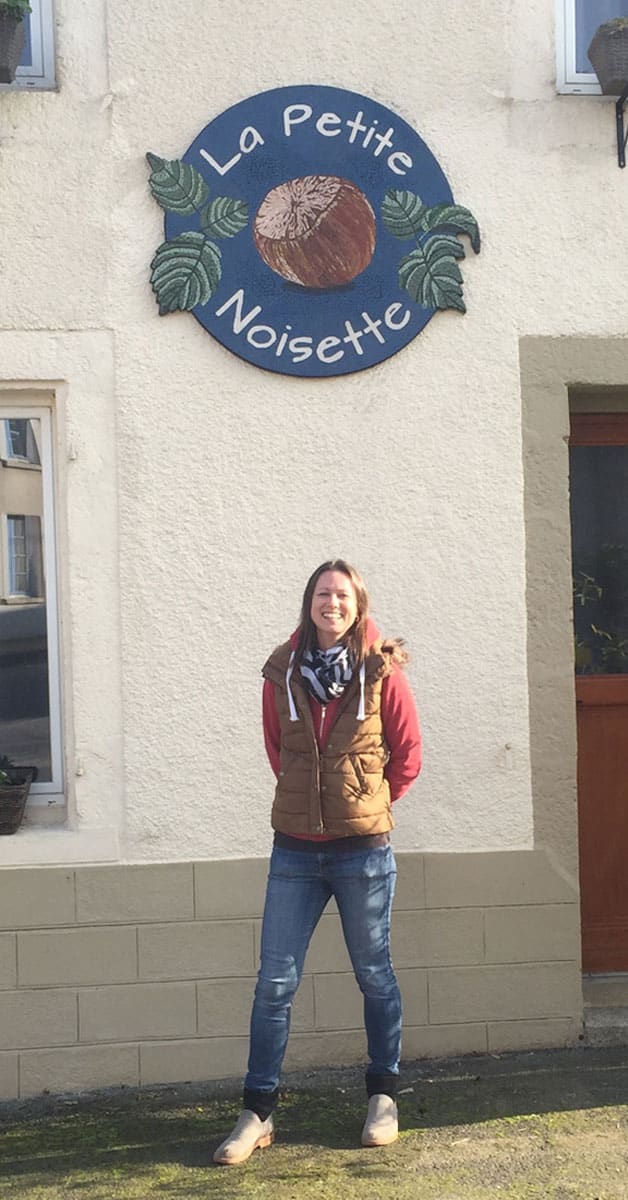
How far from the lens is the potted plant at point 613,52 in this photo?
16.1 ft

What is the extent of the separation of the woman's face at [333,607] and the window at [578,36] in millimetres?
2204

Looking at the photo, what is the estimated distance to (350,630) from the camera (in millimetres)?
4215

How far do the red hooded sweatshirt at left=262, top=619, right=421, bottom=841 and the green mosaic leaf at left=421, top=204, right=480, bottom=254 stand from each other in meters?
1.58

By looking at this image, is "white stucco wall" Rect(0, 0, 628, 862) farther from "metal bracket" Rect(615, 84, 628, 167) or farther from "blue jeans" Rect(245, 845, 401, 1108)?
"blue jeans" Rect(245, 845, 401, 1108)

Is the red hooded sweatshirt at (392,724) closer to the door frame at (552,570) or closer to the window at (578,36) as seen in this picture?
the door frame at (552,570)

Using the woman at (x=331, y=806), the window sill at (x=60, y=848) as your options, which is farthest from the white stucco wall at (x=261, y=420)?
the woman at (x=331, y=806)

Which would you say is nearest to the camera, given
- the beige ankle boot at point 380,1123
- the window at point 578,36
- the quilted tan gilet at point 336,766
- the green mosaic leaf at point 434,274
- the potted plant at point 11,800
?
the quilted tan gilet at point 336,766

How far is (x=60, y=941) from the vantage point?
15.9ft

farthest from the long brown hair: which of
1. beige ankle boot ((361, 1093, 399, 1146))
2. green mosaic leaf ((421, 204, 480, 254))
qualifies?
green mosaic leaf ((421, 204, 480, 254))

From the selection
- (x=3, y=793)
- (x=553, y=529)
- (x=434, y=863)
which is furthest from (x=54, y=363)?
(x=434, y=863)

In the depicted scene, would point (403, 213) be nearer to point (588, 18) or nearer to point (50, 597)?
point (588, 18)

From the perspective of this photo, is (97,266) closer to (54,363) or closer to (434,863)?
(54,363)

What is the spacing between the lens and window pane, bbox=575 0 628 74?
17.0ft

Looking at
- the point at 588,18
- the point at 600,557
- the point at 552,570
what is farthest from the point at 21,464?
the point at 588,18
